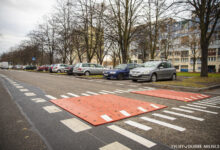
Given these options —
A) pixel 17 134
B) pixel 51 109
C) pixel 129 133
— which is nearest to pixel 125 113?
pixel 129 133

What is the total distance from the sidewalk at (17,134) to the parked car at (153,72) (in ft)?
31.2

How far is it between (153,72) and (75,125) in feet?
32.5

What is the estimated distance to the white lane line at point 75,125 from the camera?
2.94 meters

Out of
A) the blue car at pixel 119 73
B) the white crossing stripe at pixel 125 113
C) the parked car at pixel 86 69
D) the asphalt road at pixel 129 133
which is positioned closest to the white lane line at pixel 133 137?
the asphalt road at pixel 129 133

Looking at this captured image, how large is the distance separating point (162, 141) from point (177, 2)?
13263mm

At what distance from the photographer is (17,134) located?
274cm

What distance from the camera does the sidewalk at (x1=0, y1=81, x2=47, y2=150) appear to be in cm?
234

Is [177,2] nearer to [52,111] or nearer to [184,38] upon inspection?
[52,111]

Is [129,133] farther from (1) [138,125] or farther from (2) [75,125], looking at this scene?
(2) [75,125]

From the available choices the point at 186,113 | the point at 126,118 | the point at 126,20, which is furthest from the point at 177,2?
the point at 126,118

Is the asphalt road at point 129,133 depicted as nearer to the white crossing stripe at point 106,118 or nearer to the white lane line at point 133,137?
the white lane line at point 133,137

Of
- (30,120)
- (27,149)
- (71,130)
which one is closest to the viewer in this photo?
(27,149)

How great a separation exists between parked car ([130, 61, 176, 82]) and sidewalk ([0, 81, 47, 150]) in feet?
31.2

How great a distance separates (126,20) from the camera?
711 inches
